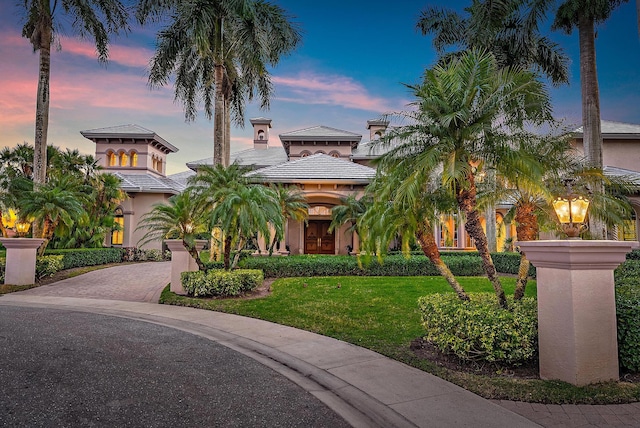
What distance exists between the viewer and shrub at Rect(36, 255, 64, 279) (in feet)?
53.9

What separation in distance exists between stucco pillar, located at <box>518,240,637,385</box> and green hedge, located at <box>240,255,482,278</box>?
11.9 meters

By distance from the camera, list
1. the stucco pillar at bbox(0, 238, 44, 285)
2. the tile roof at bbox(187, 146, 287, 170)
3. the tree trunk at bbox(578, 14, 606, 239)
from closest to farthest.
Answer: the stucco pillar at bbox(0, 238, 44, 285) < the tree trunk at bbox(578, 14, 606, 239) < the tile roof at bbox(187, 146, 287, 170)

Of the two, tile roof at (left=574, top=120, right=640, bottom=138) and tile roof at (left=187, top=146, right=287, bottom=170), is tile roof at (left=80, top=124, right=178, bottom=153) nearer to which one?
tile roof at (left=187, top=146, right=287, bottom=170)

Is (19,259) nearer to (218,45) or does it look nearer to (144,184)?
(218,45)

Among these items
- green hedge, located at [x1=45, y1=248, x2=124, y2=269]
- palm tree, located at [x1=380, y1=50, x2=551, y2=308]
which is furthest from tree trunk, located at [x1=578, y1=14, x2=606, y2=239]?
green hedge, located at [x1=45, y1=248, x2=124, y2=269]

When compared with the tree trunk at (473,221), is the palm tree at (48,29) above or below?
above

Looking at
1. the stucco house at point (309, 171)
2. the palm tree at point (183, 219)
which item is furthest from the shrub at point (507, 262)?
the palm tree at point (183, 219)

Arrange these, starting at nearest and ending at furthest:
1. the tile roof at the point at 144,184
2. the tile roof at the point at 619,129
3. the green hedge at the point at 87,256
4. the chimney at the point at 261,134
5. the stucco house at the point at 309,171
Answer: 1. the green hedge at the point at 87,256
2. the stucco house at the point at 309,171
3. the tile roof at the point at 619,129
4. the tile roof at the point at 144,184
5. the chimney at the point at 261,134

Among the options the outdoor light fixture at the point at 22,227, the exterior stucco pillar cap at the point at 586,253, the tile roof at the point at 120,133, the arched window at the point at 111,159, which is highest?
the tile roof at the point at 120,133

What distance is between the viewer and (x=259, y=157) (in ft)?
118

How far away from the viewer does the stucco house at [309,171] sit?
23281mm

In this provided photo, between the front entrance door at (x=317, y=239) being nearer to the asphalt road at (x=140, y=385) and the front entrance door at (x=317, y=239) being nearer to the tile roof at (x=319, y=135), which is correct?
the tile roof at (x=319, y=135)

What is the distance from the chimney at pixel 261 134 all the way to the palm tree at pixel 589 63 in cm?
2812

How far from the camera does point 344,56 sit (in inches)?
838
